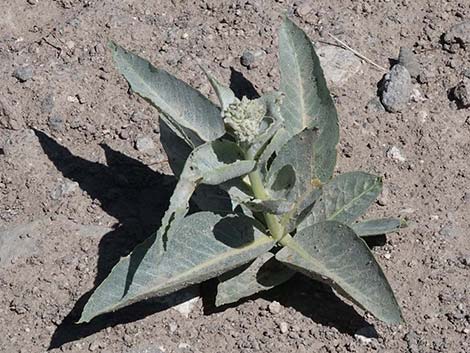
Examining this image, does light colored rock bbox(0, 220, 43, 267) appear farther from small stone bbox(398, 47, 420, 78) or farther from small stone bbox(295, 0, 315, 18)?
small stone bbox(398, 47, 420, 78)

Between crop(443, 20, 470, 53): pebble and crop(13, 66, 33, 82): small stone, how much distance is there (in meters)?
1.84

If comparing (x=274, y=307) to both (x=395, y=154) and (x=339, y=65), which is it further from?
(x=339, y=65)

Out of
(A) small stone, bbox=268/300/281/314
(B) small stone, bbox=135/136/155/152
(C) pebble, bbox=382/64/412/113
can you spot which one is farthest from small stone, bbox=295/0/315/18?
(A) small stone, bbox=268/300/281/314

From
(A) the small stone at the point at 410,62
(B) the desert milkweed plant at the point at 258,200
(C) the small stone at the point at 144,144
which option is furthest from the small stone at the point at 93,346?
(A) the small stone at the point at 410,62

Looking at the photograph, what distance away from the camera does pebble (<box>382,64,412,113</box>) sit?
12.5 ft

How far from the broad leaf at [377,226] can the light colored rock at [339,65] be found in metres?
0.85

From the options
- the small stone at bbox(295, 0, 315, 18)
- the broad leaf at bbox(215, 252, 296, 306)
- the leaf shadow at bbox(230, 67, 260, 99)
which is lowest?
the broad leaf at bbox(215, 252, 296, 306)

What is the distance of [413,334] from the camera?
3.25 meters

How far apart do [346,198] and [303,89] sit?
428 mm

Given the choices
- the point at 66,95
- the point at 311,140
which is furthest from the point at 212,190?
the point at 66,95

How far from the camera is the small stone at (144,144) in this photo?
12.6 feet

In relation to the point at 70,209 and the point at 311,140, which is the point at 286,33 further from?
the point at 70,209

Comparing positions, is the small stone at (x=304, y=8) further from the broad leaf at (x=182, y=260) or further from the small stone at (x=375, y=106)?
the broad leaf at (x=182, y=260)

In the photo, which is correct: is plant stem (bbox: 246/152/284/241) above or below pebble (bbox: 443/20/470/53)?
below
